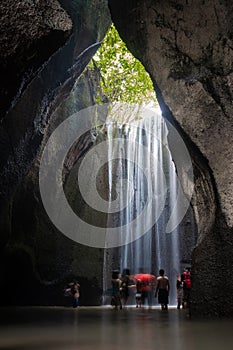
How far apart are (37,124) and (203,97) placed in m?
5.15

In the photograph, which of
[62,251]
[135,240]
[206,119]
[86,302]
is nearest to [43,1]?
[206,119]

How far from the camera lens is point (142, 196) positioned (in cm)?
2198

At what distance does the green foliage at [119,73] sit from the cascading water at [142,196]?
89.2 inches

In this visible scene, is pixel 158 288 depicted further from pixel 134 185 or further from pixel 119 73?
pixel 119 73

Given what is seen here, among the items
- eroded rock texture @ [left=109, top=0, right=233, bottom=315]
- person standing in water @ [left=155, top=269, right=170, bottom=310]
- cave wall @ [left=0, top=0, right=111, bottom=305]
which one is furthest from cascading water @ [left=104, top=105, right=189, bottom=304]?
eroded rock texture @ [left=109, top=0, right=233, bottom=315]

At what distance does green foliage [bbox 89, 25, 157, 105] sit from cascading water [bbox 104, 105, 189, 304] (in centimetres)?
227

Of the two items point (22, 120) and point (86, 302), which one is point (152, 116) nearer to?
point (86, 302)

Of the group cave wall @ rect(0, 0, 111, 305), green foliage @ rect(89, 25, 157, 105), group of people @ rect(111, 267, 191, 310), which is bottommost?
group of people @ rect(111, 267, 191, 310)

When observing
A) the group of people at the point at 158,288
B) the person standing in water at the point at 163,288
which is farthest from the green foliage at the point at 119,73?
the person standing in water at the point at 163,288

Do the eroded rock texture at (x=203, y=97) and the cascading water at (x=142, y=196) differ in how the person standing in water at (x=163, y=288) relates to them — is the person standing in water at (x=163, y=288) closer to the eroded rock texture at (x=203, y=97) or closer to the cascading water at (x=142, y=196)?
the eroded rock texture at (x=203, y=97)

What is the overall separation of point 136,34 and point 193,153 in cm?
374

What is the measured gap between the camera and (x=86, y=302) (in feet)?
57.0

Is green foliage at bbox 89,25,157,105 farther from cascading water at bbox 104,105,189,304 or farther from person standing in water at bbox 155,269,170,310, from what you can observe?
person standing in water at bbox 155,269,170,310

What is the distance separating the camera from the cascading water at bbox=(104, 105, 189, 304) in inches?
828
